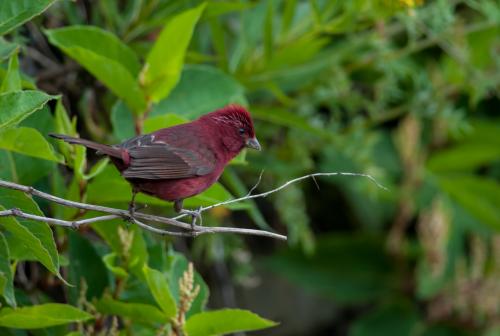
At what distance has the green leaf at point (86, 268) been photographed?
2.25m

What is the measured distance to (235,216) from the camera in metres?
3.97

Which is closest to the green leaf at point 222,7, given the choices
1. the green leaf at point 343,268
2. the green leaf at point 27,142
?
the green leaf at point 27,142

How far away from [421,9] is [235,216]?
4.37 feet

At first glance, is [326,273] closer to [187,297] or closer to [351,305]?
[351,305]

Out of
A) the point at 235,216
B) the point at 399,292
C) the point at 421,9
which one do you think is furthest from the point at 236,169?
the point at 399,292

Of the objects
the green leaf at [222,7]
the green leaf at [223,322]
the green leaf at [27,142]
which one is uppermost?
the green leaf at [222,7]

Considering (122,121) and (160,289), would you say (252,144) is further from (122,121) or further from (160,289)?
(160,289)

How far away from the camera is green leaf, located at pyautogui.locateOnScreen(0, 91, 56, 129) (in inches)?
69.2

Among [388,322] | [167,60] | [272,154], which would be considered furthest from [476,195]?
[167,60]

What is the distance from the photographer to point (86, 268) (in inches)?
A: 89.5

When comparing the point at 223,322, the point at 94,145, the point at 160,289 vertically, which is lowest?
the point at 223,322

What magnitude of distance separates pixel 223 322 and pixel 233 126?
0.58m

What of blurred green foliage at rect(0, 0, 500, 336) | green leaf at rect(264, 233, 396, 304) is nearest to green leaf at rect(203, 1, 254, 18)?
blurred green foliage at rect(0, 0, 500, 336)

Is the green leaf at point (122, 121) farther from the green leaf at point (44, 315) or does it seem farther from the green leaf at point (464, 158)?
the green leaf at point (464, 158)
